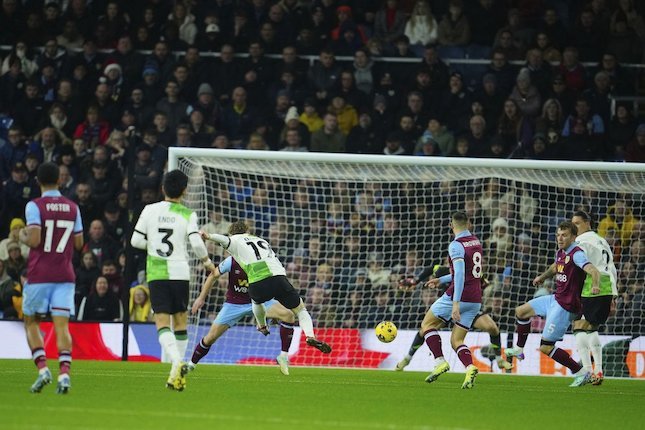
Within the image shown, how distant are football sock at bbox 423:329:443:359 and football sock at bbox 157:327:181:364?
378 cm

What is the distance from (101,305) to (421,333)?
560 centimetres

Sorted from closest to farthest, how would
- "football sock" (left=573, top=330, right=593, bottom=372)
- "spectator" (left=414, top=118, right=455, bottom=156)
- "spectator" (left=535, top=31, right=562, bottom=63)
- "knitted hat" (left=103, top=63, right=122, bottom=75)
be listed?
"football sock" (left=573, top=330, right=593, bottom=372), "spectator" (left=414, top=118, right=455, bottom=156), "spectator" (left=535, top=31, right=562, bottom=63), "knitted hat" (left=103, top=63, right=122, bottom=75)

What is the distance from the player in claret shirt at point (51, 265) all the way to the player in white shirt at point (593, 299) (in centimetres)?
646

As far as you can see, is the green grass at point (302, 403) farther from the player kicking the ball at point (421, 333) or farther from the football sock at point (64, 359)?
the player kicking the ball at point (421, 333)

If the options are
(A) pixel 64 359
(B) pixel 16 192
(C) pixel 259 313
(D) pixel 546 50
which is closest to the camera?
(A) pixel 64 359

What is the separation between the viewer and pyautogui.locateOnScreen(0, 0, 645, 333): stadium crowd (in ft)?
60.0

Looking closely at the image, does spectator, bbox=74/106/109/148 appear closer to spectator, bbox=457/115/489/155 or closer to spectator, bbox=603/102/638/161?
spectator, bbox=457/115/489/155

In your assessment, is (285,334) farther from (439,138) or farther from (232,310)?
(439,138)

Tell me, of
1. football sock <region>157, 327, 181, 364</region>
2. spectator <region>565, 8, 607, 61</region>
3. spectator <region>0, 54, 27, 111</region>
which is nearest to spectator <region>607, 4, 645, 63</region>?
spectator <region>565, 8, 607, 61</region>

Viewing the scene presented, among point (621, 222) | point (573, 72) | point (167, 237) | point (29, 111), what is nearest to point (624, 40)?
point (573, 72)

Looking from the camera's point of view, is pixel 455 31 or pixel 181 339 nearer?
pixel 181 339

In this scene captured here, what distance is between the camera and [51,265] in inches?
419

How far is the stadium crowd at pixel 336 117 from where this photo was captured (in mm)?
18297

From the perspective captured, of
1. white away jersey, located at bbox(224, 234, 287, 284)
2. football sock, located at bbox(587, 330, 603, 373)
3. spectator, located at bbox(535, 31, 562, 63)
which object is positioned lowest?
football sock, located at bbox(587, 330, 603, 373)
